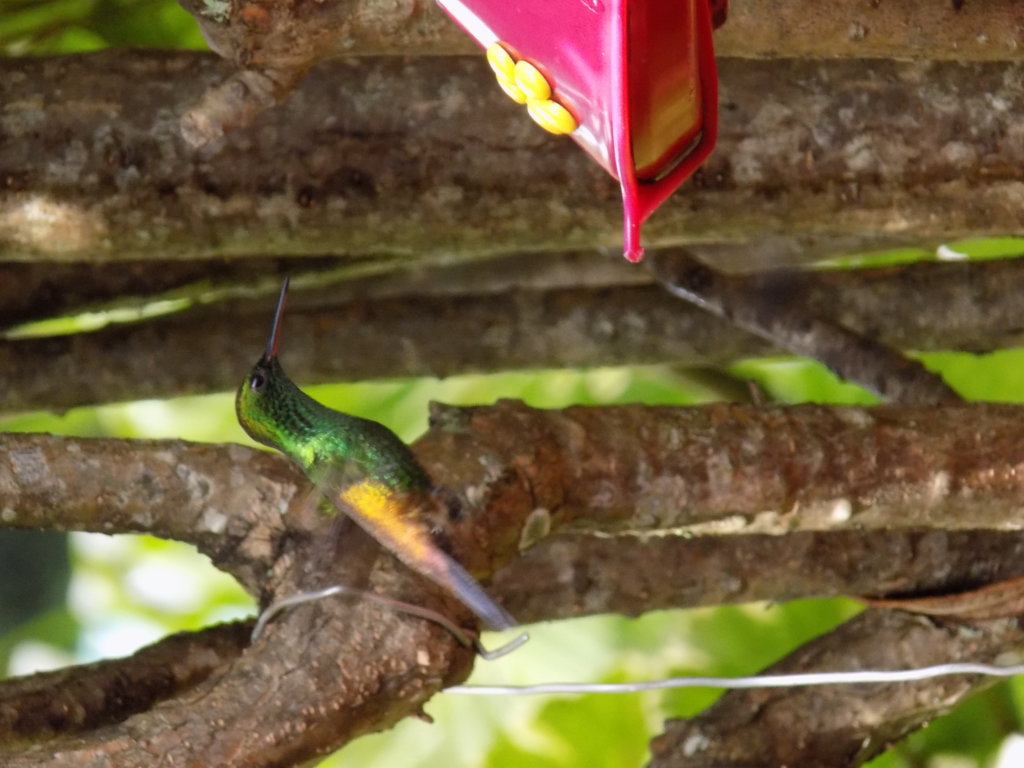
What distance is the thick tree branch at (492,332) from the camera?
1825 mm

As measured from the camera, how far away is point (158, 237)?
1.39 m

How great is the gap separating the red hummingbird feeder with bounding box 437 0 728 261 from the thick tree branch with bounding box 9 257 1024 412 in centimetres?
100

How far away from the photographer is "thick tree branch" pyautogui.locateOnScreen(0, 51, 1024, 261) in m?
1.36

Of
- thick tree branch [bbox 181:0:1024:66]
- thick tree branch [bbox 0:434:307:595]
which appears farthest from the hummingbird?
thick tree branch [bbox 181:0:1024:66]

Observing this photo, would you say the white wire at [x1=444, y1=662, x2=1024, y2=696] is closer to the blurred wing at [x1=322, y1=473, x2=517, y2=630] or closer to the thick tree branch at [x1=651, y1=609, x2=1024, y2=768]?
the thick tree branch at [x1=651, y1=609, x2=1024, y2=768]

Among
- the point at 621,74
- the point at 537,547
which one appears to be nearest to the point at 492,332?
the point at 537,547

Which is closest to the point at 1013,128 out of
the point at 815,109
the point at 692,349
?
the point at 815,109

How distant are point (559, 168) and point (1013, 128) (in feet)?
1.81

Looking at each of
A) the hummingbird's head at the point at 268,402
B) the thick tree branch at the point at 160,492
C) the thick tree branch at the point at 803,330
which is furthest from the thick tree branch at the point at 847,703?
the hummingbird's head at the point at 268,402

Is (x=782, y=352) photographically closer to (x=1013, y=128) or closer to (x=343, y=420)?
(x=1013, y=128)

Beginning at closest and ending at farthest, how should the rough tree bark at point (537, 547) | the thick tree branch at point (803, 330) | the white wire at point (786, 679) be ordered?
the rough tree bark at point (537, 547), the white wire at point (786, 679), the thick tree branch at point (803, 330)

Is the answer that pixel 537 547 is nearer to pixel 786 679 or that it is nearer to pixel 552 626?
pixel 786 679

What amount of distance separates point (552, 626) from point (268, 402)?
6.64 ft

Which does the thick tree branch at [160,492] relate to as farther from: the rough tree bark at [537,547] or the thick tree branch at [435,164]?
the thick tree branch at [435,164]
